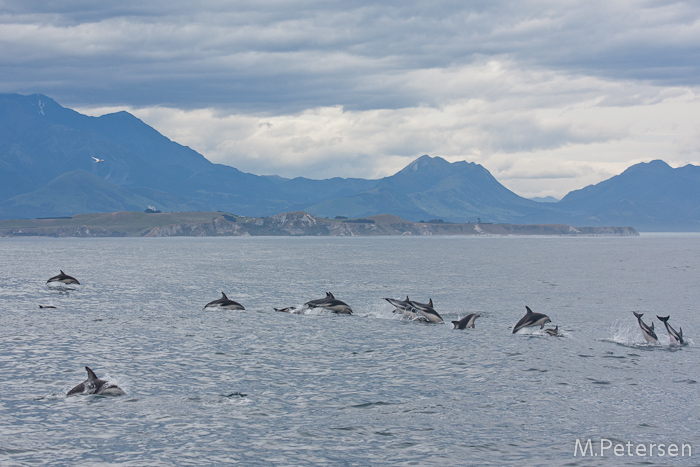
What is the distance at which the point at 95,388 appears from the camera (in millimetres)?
Answer: 25344

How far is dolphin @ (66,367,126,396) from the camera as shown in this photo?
25.2m

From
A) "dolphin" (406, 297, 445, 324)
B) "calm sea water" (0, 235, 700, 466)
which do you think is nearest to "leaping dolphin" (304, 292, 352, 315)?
"calm sea water" (0, 235, 700, 466)

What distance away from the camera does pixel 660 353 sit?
112 ft

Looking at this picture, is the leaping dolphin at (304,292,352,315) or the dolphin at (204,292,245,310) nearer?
the leaping dolphin at (304,292,352,315)

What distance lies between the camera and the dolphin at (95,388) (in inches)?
993

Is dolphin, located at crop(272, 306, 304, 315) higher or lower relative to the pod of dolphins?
lower

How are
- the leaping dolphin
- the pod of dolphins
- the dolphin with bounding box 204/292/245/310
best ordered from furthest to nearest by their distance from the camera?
1. the dolphin with bounding box 204/292/245/310
2. the leaping dolphin
3. the pod of dolphins

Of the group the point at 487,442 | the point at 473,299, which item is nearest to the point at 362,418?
the point at 487,442

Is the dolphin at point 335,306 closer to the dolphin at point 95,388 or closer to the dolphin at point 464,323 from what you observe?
the dolphin at point 464,323

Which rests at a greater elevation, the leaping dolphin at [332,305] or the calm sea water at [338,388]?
the leaping dolphin at [332,305]

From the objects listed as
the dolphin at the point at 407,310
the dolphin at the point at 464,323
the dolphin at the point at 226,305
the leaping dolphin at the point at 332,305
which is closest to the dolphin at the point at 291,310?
the leaping dolphin at the point at 332,305

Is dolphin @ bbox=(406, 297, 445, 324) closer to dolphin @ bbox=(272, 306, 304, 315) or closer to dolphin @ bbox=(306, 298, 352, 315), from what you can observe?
dolphin @ bbox=(306, 298, 352, 315)

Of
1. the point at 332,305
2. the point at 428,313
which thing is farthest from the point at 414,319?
the point at 332,305

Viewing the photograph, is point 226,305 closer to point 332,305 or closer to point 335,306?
point 332,305
